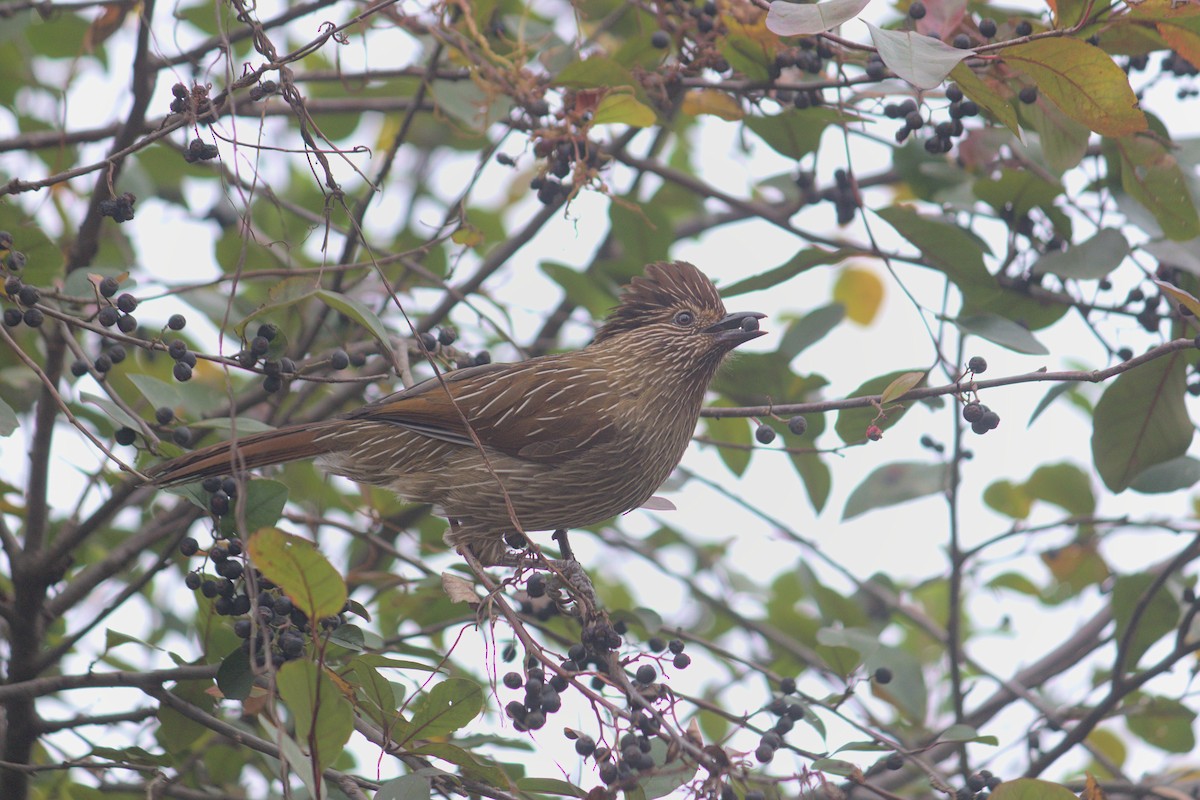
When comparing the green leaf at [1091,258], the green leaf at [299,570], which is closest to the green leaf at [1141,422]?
the green leaf at [1091,258]

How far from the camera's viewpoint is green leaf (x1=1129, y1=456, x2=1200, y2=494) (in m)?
3.52

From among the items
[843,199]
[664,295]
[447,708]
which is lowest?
[447,708]

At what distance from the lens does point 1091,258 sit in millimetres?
3504

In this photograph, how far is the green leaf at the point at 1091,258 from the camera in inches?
136

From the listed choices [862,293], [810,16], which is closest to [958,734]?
[810,16]

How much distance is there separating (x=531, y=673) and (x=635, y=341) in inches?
60.2

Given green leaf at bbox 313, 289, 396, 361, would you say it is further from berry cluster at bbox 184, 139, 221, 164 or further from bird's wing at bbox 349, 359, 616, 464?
bird's wing at bbox 349, 359, 616, 464

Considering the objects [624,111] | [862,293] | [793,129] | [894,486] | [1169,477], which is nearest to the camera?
[624,111]

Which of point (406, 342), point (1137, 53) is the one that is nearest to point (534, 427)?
point (406, 342)

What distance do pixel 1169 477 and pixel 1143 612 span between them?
1.53 feet

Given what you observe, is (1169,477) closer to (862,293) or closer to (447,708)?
(447,708)

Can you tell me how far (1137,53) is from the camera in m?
3.45

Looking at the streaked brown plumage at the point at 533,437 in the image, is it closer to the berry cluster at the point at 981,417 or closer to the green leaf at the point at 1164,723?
the berry cluster at the point at 981,417

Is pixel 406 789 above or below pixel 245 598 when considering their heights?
below
